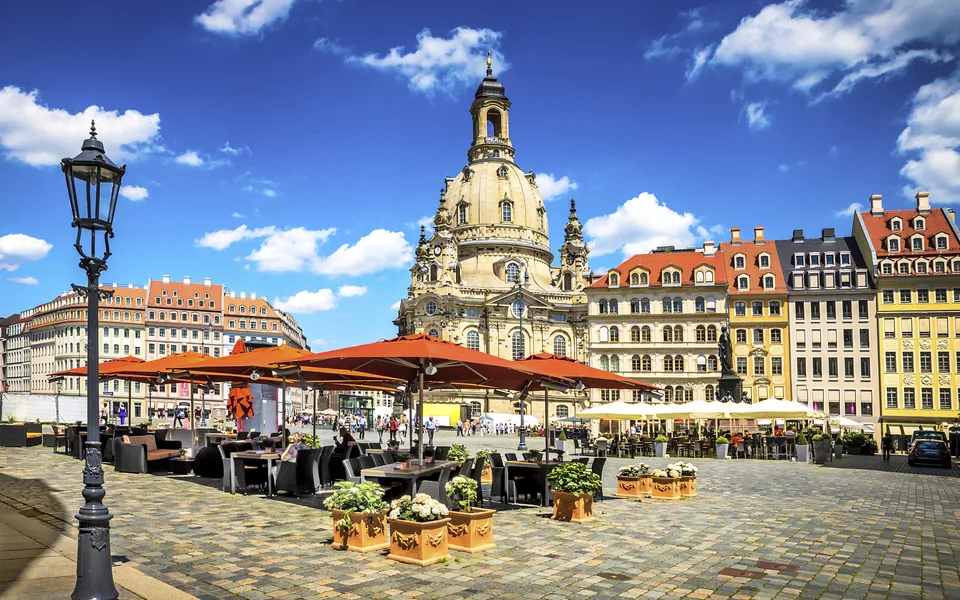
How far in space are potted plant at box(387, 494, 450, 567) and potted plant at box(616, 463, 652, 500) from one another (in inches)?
314

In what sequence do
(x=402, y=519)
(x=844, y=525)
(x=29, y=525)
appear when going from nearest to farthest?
(x=402, y=519) → (x=29, y=525) → (x=844, y=525)

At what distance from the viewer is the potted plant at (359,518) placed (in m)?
10.3

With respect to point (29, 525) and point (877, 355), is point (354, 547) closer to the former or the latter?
point (29, 525)

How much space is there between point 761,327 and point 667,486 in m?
58.5

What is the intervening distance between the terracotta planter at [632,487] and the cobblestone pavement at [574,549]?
781mm

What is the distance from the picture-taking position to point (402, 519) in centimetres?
993

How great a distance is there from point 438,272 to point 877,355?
4928 centimetres

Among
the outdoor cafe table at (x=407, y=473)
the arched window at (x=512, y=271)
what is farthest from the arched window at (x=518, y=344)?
the outdoor cafe table at (x=407, y=473)

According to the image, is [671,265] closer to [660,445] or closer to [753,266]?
[753,266]

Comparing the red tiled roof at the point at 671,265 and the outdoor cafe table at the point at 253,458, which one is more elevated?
the red tiled roof at the point at 671,265

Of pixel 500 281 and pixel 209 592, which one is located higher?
pixel 500 281

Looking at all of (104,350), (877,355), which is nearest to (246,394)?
(877,355)

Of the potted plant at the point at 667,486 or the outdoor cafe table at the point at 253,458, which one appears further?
the potted plant at the point at 667,486

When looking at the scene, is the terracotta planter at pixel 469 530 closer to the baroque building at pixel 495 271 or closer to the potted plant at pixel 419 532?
the potted plant at pixel 419 532
